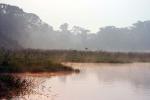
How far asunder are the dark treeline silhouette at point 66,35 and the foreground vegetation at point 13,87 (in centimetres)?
4549

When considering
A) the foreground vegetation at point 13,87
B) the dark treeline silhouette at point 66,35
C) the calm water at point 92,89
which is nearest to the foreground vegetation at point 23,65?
the calm water at point 92,89

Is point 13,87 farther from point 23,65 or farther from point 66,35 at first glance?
point 66,35

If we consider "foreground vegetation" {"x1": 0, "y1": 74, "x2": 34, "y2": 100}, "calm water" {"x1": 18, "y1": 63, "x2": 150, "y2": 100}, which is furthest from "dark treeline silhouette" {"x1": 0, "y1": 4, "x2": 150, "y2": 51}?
"foreground vegetation" {"x1": 0, "y1": 74, "x2": 34, "y2": 100}

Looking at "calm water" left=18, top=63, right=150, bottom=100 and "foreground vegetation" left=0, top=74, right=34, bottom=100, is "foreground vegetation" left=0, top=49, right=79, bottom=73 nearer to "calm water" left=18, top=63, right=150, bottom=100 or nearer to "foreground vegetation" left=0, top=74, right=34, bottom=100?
"calm water" left=18, top=63, right=150, bottom=100

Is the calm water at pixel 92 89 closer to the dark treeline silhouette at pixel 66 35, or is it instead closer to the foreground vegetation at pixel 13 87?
the foreground vegetation at pixel 13 87

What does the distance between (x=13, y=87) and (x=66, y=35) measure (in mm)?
75022

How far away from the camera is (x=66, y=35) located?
87.5 metres

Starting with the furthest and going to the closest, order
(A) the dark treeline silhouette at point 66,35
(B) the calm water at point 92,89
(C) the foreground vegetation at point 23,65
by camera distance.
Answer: (A) the dark treeline silhouette at point 66,35, (C) the foreground vegetation at point 23,65, (B) the calm water at point 92,89

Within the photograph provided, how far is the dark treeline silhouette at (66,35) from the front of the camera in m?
64.1

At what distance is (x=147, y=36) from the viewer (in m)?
90.6

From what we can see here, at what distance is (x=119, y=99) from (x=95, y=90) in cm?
227

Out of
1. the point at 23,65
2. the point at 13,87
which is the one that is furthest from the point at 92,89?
the point at 23,65

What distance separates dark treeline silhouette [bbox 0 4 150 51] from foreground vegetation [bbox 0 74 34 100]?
1791 inches

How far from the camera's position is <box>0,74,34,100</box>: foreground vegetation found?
12.0 m
